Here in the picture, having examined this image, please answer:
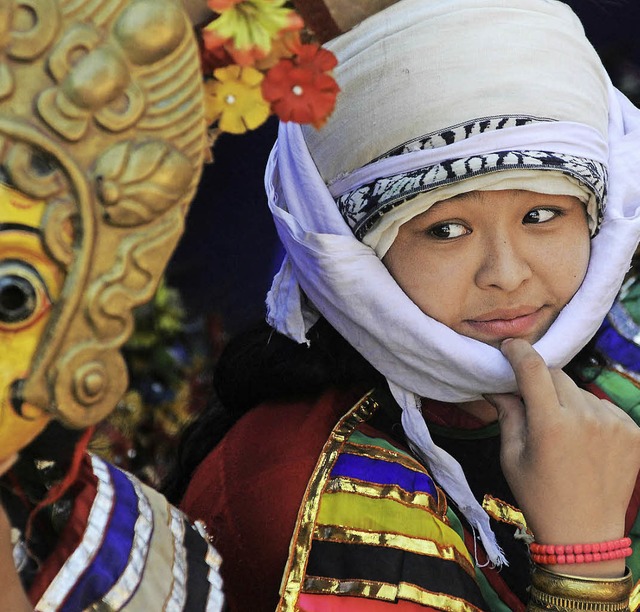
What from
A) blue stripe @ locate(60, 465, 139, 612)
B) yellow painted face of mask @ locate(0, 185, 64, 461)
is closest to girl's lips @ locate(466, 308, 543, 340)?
blue stripe @ locate(60, 465, 139, 612)

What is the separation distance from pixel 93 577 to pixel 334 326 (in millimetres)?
721

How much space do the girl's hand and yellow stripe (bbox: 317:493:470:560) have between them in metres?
0.16

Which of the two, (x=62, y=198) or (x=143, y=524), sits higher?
(x=62, y=198)

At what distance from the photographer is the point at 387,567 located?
1.64m

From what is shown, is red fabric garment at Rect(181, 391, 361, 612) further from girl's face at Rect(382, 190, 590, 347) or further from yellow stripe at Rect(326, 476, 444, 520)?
girl's face at Rect(382, 190, 590, 347)

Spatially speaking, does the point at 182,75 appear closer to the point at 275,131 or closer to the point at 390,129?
the point at 390,129

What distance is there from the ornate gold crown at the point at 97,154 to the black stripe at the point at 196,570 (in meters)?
0.38

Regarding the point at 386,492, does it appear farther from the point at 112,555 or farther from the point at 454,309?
the point at 112,555

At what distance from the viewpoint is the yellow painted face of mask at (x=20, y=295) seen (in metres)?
0.98

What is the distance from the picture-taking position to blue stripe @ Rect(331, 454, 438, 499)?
1.74 m

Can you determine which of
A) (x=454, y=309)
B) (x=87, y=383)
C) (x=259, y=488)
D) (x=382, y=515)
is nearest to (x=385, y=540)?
(x=382, y=515)

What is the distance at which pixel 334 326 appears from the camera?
1810 mm

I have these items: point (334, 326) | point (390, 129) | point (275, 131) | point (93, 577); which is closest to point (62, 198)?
point (93, 577)

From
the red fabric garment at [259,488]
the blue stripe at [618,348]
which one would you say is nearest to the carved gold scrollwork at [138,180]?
the red fabric garment at [259,488]
